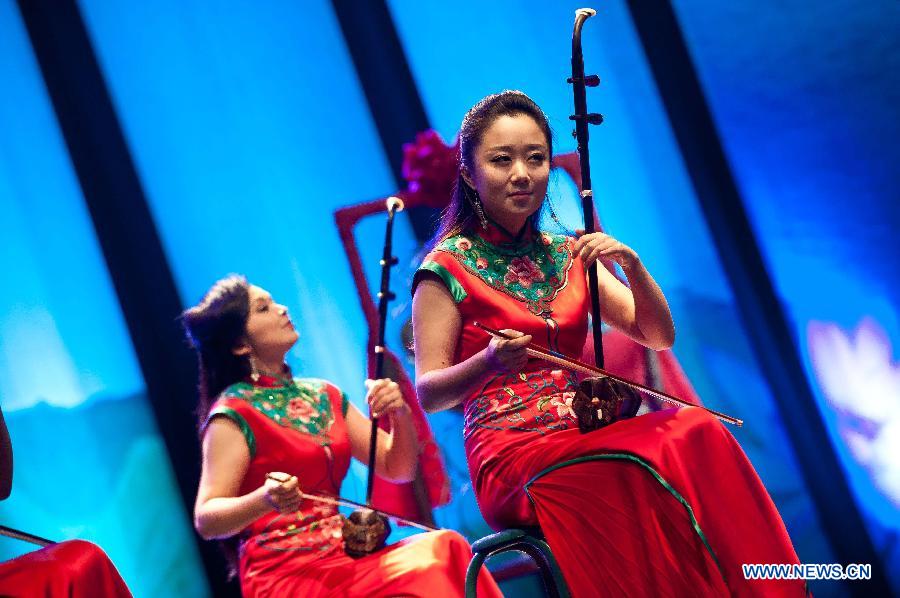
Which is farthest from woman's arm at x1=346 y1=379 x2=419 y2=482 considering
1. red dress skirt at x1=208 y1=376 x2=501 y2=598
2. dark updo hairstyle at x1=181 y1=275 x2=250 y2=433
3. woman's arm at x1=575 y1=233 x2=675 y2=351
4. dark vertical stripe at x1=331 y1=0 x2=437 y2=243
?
dark vertical stripe at x1=331 y1=0 x2=437 y2=243

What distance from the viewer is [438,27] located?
3.78 meters

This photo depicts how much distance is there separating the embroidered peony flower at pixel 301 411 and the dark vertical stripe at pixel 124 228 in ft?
2.94

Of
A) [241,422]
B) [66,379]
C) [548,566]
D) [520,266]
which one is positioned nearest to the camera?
[548,566]

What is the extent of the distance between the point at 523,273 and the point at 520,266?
0.02 metres

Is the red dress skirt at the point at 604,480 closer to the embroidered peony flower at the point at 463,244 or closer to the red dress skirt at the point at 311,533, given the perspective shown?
the embroidered peony flower at the point at 463,244

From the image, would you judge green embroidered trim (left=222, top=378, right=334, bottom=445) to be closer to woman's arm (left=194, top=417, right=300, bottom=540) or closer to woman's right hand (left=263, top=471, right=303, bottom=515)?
woman's arm (left=194, top=417, right=300, bottom=540)

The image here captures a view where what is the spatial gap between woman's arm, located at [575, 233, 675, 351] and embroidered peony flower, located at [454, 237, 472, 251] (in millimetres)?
301

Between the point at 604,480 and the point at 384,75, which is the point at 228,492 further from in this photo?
the point at 384,75

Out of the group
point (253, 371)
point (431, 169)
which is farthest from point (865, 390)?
point (253, 371)

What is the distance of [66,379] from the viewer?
10.5 ft

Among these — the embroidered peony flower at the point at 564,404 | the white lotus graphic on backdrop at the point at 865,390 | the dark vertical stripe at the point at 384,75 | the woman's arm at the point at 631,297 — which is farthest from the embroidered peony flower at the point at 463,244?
the white lotus graphic on backdrop at the point at 865,390

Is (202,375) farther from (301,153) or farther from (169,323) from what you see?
(301,153)

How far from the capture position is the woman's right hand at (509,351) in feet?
6.02

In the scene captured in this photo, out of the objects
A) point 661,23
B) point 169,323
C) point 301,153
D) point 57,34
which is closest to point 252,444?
point 169,323
